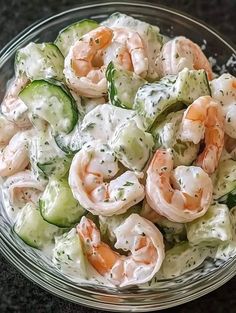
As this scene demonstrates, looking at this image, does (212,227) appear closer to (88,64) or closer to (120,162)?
(120,162)

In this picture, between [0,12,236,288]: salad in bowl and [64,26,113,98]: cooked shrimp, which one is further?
[64,26,113,98]: cooked shrimp

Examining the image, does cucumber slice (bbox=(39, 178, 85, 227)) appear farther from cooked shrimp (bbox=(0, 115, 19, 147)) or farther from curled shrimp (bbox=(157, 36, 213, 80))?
curled shrimp (bbox=(157, 36, 213, 80))

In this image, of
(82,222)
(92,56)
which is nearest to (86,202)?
(82,222)

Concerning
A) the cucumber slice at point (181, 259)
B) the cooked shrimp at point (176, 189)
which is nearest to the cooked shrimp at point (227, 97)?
the cooked shrimp at point (176, 189)

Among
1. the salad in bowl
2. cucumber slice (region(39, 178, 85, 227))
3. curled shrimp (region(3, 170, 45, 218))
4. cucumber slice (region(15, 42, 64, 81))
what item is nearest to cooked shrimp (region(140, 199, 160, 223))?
the salad in bowl

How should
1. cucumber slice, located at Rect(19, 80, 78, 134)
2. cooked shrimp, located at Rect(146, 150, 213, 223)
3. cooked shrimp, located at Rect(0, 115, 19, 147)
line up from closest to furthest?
cooked shrimp, located at Rect(146, 150, 213, 223) < cucumber slice, located at Rect(19, 80, 78, 134) < cooked shrimp, located at Rect(0, 115, 19, 147)

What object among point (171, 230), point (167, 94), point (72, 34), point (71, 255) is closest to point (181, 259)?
point (171, 230)

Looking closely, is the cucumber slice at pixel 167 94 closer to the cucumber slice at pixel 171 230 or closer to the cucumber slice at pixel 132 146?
the cucumber slice at pixel 132 146
